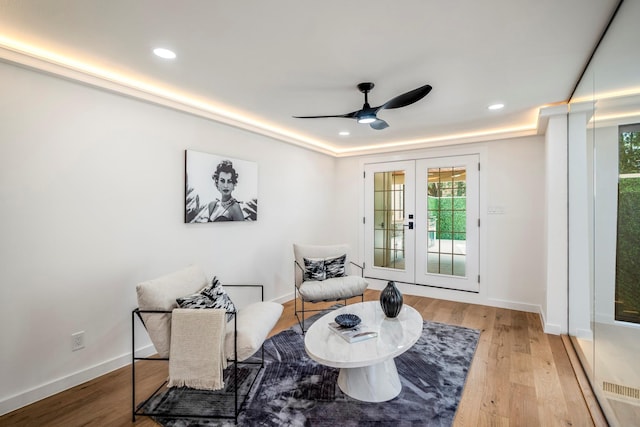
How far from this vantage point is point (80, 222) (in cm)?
237

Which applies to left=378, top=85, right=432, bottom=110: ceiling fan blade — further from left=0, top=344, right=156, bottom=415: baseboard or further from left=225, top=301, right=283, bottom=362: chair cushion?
left=0, top=344, right=156, bottom=415: baseboard

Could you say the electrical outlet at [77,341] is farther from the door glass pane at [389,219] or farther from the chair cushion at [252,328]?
the door glass pane at [389,219]

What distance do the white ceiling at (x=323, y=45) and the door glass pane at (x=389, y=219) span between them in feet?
6.66

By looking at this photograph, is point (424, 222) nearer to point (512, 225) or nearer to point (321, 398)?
point (512, 225)

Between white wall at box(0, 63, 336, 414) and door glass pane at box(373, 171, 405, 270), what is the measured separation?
281cm

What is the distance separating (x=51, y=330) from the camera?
2232 millimetres

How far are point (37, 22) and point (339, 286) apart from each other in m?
3.24

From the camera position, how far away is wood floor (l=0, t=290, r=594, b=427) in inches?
77.8

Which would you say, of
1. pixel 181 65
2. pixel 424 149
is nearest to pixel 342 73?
pixel 181 65

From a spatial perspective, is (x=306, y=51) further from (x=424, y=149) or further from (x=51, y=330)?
(x=424, y=149)

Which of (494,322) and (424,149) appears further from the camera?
(424,149)

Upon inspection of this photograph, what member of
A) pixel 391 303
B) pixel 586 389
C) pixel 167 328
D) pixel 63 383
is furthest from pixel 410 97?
pixel 63 383

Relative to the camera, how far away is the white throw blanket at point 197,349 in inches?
79.5

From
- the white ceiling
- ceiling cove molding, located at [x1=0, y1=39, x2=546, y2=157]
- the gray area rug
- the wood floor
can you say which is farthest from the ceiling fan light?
the wood floor
